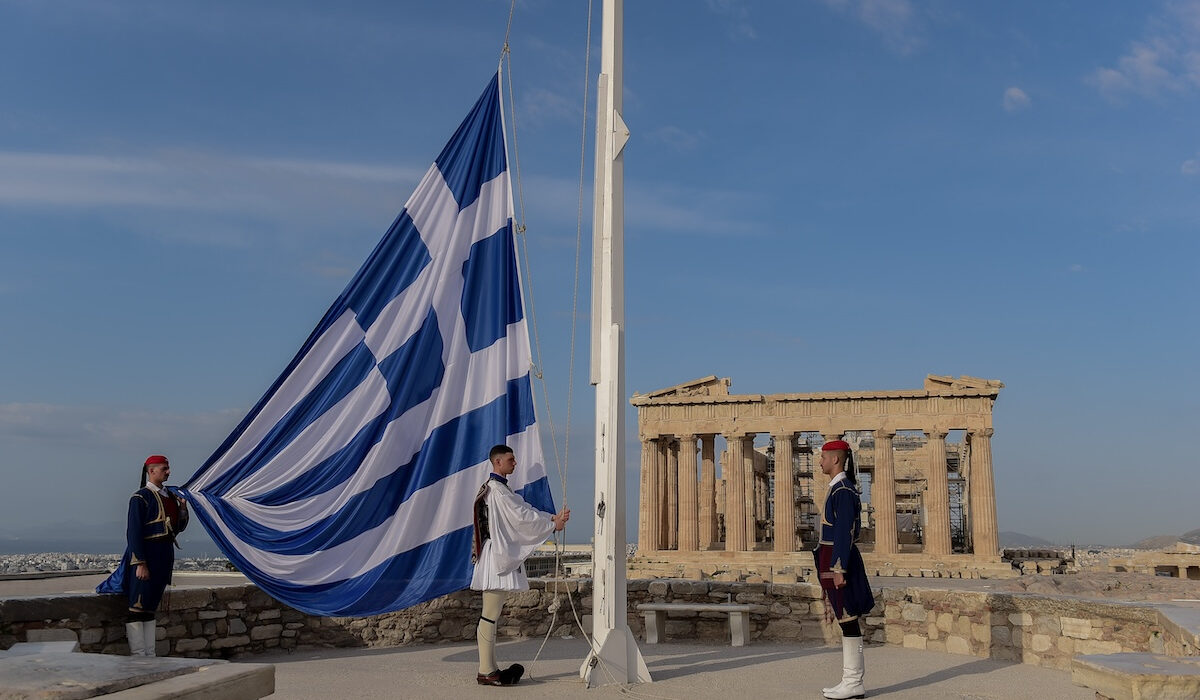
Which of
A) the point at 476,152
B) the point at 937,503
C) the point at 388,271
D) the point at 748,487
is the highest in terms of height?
the point at 476,152

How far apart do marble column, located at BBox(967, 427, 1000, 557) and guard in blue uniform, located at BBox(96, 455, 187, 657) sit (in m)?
34.6

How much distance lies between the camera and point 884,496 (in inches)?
1512

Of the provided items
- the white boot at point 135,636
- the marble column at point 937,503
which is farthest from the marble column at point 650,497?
the white boot at point 135,636

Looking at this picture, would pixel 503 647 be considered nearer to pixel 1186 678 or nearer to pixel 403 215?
pixel 403 215

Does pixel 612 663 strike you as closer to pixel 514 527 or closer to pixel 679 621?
pixel 514 527

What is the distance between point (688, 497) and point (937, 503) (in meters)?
9.80

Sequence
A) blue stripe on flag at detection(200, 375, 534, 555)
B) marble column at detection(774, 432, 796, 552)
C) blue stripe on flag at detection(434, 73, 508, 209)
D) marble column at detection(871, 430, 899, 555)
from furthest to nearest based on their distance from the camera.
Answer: marble column at detection(774, 432, 796, 552) < marble column at detection(871, 430, 899, 555) < blue stripe on flag at detection(434, 73, 508, 209) < blue stripe on flag at detection(200, 375, 534, 555)

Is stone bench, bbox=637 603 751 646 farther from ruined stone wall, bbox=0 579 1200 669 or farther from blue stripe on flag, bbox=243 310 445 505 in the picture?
blue stripe on flag, bbox=243 310 445 505

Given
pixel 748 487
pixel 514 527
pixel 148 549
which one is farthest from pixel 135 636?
pixel 748 487

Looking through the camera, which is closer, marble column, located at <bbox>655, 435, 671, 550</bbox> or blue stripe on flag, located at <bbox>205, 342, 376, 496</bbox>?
blue stripe on flag, located at <bbox>205, 342, 376, 496</bbox>

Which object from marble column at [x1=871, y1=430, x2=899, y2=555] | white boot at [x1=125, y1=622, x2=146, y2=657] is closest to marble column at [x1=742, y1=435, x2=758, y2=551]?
marble column at [x1=871, y1=430, x2=899, y2=555]

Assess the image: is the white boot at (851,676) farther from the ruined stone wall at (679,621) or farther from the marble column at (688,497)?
the marble column at (688,497)

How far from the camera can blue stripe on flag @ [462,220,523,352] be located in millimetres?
8500

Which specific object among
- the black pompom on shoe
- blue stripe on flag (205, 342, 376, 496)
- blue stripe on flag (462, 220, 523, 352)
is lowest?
the black pompom on shoe
